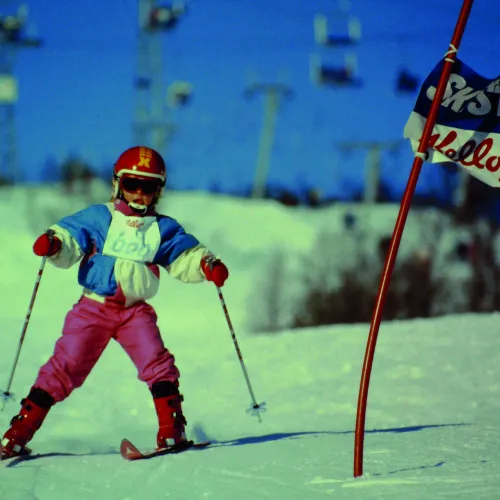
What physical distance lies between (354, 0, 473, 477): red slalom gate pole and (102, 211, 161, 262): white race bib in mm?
1281

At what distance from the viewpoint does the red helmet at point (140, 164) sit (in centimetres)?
513

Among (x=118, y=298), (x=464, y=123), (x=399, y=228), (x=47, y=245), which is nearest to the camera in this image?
(x=399, y=228)

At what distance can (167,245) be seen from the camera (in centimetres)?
525

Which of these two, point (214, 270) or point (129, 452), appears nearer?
point (129, 452)

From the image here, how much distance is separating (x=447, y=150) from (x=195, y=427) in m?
3.24

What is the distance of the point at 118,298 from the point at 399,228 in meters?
1.49

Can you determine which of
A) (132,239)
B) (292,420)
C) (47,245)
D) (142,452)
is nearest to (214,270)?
(132,239)

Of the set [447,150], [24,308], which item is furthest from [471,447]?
[24,308]

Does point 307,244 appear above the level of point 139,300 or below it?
below

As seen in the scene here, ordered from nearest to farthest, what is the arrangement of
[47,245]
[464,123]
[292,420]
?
[464,123] → [47,245] → [292,420]

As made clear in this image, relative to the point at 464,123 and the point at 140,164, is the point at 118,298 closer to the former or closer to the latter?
the point at 140,164

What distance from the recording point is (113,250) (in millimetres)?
5102

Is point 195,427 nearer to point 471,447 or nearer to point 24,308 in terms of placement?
point 471,447

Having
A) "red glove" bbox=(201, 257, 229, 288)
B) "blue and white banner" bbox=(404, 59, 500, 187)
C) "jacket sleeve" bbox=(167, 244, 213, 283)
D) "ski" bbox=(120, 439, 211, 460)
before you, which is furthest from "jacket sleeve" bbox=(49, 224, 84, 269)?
"blue and white banner" bbox=(404, 59, 500, 187)
